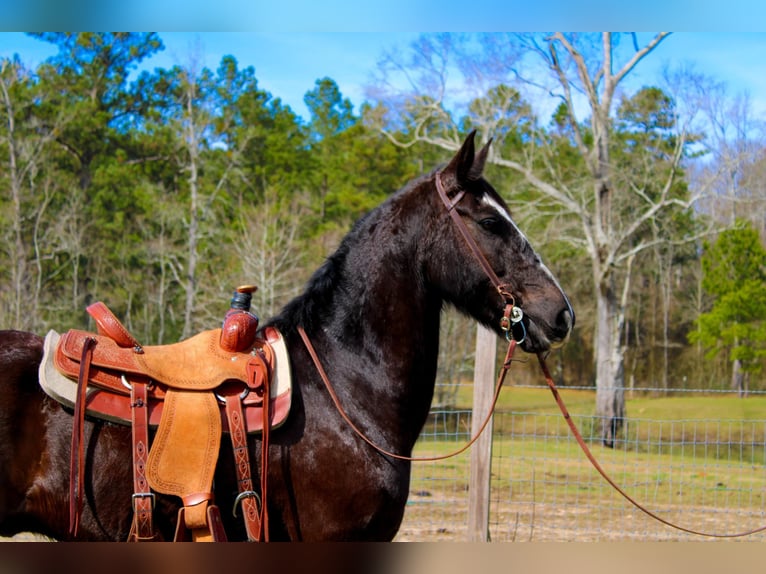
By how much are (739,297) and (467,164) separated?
23.1 metres

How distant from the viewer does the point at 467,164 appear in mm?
2861

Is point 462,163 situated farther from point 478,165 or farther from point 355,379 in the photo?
point 355,379

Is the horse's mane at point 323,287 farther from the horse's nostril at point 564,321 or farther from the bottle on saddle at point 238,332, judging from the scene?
the horse's nostril at point 564,321

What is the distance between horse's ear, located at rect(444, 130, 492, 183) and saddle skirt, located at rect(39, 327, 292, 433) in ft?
3.39

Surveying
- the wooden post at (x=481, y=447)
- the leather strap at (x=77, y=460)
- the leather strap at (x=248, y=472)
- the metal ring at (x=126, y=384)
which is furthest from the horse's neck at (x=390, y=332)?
the wooden post at (x=481, y=447)

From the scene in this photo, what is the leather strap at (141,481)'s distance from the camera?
94.4 inches

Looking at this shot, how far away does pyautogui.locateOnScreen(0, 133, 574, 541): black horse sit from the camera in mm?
2449

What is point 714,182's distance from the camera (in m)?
17.8

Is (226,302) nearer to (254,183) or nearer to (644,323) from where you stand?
(254,183)

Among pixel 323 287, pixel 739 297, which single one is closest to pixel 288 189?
pixel 739 297

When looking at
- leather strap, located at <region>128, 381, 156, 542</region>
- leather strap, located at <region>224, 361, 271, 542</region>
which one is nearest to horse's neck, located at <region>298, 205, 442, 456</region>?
leather strap, located at <region>224, 361, 271, 542</region>

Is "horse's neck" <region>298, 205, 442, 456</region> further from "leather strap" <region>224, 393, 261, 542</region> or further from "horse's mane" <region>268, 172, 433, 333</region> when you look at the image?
"leather strap" <region>224, 393, 261, 542</region>

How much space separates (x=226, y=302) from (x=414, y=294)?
17.4 m

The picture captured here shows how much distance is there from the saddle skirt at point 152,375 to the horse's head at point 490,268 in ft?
2.54
